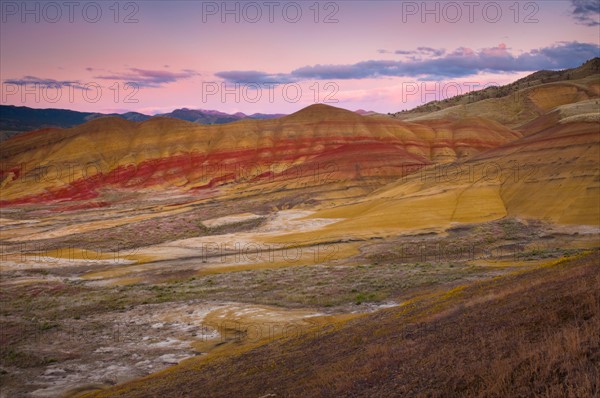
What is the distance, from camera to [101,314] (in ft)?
120

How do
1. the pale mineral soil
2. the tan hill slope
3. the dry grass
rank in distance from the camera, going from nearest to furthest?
1. the dry grass
2. the pale mineral soil
3. the tan hill slope

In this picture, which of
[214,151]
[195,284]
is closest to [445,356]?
[195,284]

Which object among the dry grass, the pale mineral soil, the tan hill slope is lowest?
the pale mineral soil

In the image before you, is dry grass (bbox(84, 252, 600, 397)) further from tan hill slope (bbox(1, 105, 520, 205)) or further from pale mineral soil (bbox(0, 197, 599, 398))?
tan hill slope (bbox(1, 105, 520, 205))

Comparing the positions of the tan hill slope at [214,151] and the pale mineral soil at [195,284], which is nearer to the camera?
the pale mineral soil at [195,284]

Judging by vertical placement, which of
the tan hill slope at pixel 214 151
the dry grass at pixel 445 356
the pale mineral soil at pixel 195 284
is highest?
the tan hill slope at pixel 214 151

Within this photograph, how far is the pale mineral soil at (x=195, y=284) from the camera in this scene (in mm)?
28031

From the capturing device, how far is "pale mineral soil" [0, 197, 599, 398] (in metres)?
28.0

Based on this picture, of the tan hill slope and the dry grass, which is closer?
the dry grass

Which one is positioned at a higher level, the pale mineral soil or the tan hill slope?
the tan hill slope

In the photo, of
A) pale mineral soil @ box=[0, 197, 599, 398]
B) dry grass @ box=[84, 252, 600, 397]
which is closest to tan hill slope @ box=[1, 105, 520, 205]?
pale mineral soil @ box=[0, 197, 599, 398]

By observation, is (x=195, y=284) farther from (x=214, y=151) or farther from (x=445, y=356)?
(x=214, y=151)

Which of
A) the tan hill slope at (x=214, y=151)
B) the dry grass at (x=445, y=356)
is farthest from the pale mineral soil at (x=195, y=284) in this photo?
the tan hill slope at (x=214, y=151)

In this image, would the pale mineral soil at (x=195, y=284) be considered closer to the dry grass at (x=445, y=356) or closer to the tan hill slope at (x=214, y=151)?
the dry grass at (x=445, y=356)
